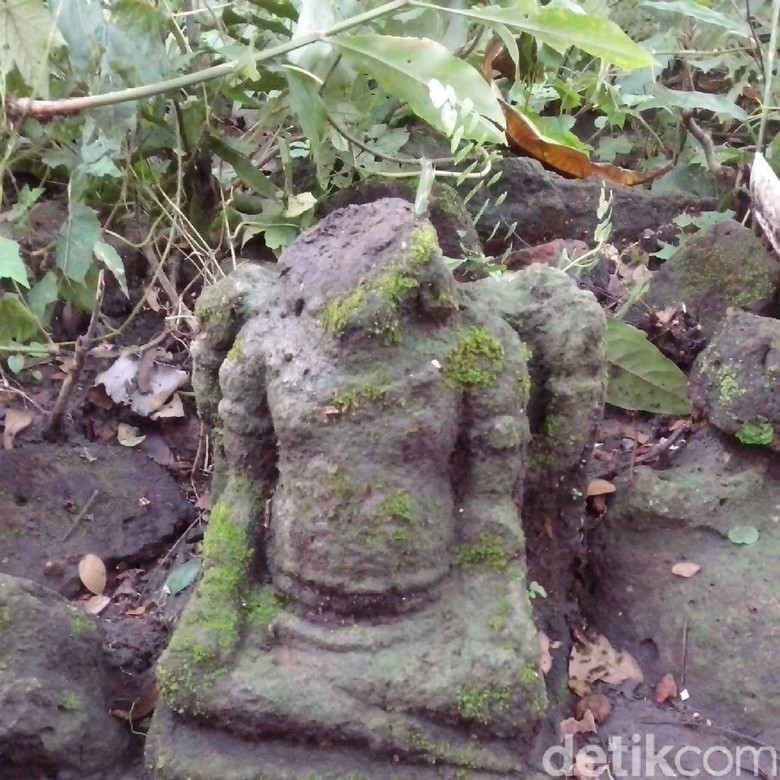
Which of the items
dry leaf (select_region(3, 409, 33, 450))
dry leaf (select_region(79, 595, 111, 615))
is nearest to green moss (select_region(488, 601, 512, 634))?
dry leaf (select_region(79, 595, 111, 615))

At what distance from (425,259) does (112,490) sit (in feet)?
4.31

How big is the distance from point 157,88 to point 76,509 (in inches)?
43.5

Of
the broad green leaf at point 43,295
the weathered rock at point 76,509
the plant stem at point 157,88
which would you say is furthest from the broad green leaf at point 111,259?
the weathered rock at point 76,509

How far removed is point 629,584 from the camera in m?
2.01

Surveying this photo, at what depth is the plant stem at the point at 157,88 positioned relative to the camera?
79.0 inches

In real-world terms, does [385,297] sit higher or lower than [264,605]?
higher

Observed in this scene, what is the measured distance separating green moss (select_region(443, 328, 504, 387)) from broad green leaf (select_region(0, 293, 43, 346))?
4.14ft

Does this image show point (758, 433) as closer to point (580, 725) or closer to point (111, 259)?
point (580, 725)

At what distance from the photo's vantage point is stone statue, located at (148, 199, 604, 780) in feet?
4.92

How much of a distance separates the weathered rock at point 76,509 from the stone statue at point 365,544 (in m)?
0.75

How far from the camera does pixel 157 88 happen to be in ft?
6.84

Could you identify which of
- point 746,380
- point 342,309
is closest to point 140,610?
point 342,309

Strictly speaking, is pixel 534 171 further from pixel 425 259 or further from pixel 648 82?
pixel 425 259

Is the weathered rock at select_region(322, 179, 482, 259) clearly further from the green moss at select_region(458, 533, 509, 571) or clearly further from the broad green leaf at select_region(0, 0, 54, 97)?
the green moss at select_region(458, 533, 509, 571)
